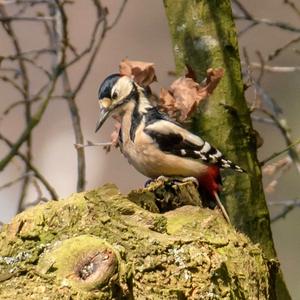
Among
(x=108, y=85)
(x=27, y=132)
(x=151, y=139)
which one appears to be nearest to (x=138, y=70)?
(x=108, y=85)

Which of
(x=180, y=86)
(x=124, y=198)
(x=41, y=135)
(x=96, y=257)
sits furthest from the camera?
(x=41, y=135)

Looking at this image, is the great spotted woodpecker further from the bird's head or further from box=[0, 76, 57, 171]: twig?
box=[0, 76, 57, 171]: twig

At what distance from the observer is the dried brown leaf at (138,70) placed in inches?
120

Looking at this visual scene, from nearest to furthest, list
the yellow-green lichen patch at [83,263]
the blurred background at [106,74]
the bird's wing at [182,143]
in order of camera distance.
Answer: the yellow-green lichen patch at [83,263] → the bird's wing at [182,143] → the blurred background at [106,74]

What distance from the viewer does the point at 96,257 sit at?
184 centimetres

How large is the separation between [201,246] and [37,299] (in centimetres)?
41

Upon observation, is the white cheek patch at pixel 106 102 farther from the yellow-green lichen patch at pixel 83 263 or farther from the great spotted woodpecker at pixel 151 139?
the yellow-green lichen patch at pixel 83 263

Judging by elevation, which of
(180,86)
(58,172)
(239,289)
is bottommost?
(58,172)

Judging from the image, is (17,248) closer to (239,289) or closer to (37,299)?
(37,299)

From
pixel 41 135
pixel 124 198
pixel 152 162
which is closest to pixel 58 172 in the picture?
pixel 41 135

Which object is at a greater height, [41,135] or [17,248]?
[17,248]

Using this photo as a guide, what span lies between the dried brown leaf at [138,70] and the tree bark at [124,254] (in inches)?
31.3

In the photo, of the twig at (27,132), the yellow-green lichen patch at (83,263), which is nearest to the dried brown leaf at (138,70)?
the twig at (27,132)

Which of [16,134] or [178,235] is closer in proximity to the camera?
[178,235]
